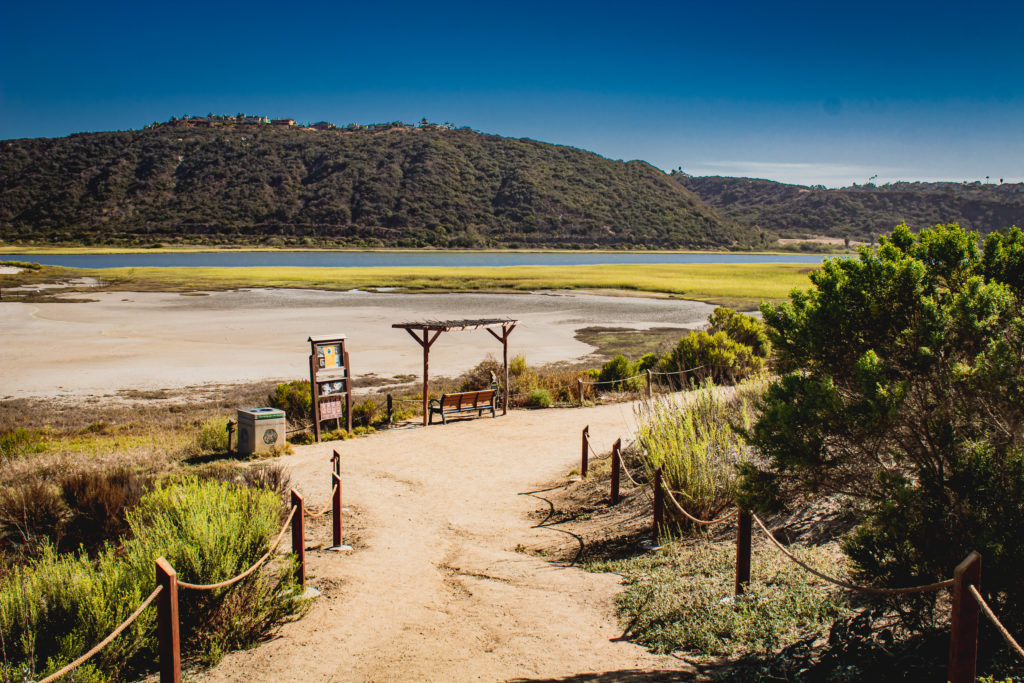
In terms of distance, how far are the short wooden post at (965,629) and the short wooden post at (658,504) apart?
415 centimetres

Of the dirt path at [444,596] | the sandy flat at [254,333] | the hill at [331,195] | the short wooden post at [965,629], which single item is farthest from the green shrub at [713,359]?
the hill at [331,195]

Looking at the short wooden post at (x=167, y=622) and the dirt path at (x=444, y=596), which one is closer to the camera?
the short wooden post at (x=167, y=622)

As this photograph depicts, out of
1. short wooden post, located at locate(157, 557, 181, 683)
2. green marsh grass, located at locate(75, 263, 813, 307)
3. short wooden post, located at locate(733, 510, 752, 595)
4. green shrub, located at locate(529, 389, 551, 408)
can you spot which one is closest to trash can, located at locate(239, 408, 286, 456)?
green shrub, located at locate(529, 389, 551, 408)

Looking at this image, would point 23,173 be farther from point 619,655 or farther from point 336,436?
point 619,655

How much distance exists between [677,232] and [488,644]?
145m

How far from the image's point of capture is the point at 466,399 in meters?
16.6

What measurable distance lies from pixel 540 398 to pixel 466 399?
269cm

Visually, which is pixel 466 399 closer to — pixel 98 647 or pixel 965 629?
pixel 98 647

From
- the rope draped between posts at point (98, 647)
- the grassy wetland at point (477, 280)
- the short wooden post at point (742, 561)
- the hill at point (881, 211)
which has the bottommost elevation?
the short wooden post at point (742, 561)

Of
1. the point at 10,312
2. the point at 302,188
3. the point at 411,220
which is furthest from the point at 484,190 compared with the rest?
the point at 10,312

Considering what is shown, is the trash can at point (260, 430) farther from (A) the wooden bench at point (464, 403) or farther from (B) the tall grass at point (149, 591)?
(B) the tall grass at point (149, 591)

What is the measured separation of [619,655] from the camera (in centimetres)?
496

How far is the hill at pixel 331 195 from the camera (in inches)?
5266

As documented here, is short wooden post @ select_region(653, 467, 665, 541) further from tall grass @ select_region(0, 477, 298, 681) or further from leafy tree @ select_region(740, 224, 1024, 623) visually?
tall grass @ select_region(0, 477, 298, 681)
